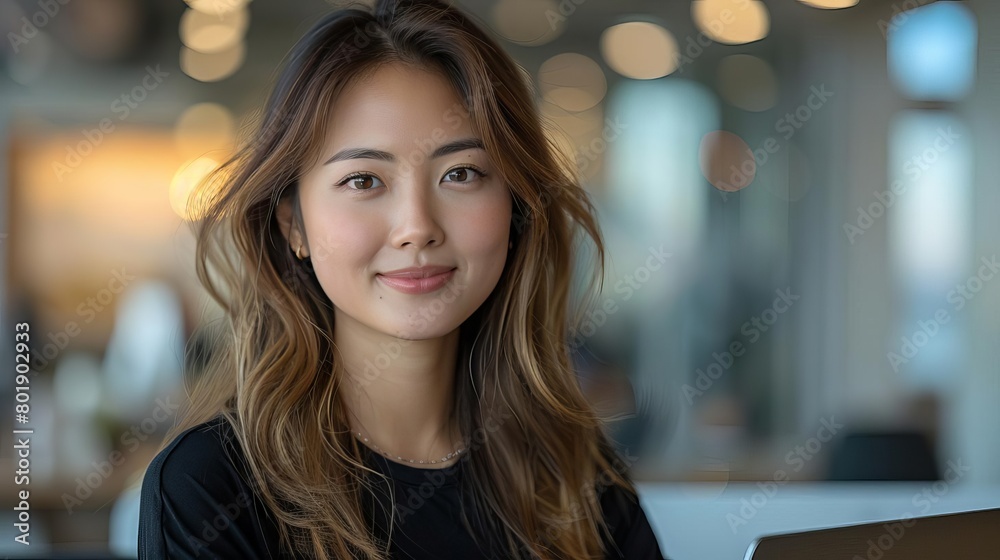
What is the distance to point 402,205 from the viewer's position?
131 centimetres

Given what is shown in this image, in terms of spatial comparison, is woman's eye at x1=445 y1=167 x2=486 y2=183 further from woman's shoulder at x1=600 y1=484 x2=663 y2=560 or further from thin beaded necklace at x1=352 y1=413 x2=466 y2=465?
woman's shoulder at x1=600 y1=484 x2=663 y2=560

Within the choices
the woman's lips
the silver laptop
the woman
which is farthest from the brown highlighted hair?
the silver laptop

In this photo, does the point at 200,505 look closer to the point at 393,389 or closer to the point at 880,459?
the point at 393,389

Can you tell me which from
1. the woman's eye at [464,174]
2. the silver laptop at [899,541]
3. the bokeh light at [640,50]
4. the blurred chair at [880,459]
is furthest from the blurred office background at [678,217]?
the silver laptop at [899,541]

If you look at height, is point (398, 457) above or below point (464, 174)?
below

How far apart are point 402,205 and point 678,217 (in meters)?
4.13

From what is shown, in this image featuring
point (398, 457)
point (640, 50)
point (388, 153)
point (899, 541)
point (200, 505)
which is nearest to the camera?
point (899, 541)

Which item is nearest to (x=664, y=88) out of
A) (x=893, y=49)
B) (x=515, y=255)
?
(x=893, y=49)

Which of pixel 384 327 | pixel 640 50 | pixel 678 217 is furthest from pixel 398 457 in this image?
pixel 640 50

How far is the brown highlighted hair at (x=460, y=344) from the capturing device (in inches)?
52.9

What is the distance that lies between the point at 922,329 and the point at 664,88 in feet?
6.06

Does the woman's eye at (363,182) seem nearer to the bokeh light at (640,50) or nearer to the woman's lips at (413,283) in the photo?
the woman's lips at (413,283)

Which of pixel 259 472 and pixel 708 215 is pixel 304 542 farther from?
pixel 708 215

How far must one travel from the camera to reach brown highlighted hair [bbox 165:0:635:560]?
1.34 m
